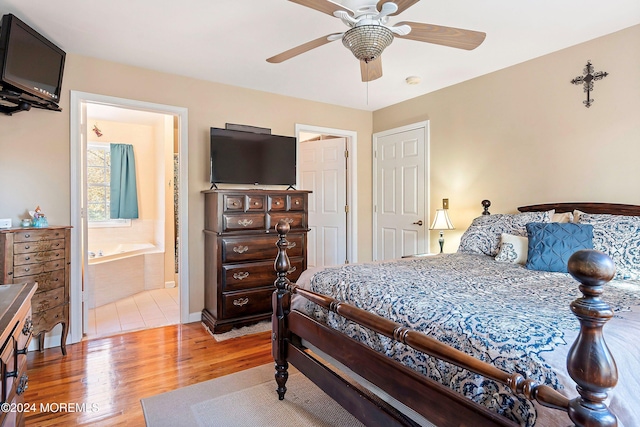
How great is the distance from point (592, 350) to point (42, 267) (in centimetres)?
324

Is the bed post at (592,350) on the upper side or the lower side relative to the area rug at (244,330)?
upper

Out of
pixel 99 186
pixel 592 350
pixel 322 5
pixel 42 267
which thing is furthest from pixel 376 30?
pixel 99 186

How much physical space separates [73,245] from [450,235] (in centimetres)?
362

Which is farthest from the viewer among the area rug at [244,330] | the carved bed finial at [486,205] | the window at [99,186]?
the window at [99,186]

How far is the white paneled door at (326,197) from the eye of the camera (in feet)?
15.5

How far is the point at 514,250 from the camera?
2428mm

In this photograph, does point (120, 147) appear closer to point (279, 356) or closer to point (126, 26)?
point (126, 26)

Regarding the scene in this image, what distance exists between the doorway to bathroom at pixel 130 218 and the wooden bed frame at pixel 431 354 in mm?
1929

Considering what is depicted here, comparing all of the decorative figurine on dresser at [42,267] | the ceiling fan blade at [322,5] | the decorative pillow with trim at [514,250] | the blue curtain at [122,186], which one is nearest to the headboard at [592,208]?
the decorative pillow with trim at [514,250]

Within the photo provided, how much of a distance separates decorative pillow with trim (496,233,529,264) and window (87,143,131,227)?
5.48m

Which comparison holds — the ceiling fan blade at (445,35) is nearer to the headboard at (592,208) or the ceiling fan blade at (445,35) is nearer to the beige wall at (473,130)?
the beige wall at (473,130)

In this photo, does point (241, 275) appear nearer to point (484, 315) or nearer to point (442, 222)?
point (442, 222)

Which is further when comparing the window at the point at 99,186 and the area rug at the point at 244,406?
the window at the point at 99,186

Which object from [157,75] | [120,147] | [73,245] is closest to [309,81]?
[157,75]
